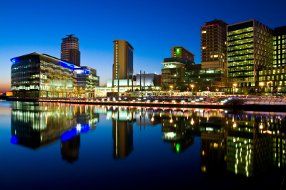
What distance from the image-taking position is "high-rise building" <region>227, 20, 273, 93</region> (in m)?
178

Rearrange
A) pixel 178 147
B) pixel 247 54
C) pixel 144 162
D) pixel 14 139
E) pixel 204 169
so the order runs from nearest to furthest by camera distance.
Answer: pixel 204 169 < pixel 144 162 < pixel 178 147 < pixel 14 139 < pixel 247 54

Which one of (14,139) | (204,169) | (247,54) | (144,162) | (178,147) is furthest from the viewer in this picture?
(247,54)

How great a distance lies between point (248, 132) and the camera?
97.5ft

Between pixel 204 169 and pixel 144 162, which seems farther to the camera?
pixel 144 162

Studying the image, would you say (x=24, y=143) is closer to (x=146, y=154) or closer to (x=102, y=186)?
(x=146, y=154)

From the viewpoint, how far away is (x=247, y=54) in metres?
181

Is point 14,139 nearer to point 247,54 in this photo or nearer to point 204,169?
point 204,169

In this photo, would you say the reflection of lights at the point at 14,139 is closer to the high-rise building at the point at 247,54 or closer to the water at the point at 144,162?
the water at the point at 144,162

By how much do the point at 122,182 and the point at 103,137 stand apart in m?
14.4

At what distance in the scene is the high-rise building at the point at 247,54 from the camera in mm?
177750

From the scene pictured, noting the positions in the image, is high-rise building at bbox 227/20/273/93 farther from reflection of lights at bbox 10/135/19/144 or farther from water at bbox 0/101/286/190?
reflection of lights at bbox 10/135/19/144

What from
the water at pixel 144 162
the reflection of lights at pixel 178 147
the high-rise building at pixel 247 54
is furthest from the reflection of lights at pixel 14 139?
the high-rise building at pixel 247 54

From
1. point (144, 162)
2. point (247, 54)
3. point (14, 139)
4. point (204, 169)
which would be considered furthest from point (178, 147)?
point (247, 54)

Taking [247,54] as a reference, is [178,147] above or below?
below
